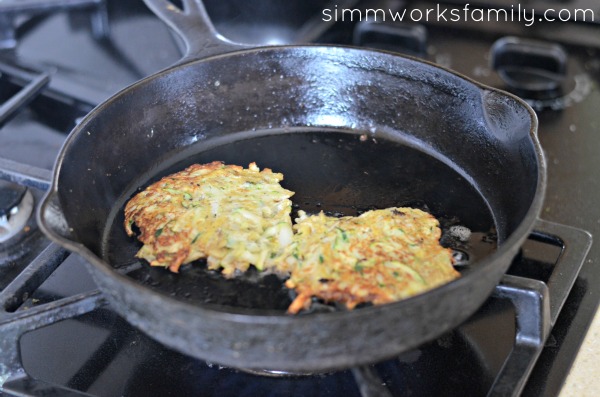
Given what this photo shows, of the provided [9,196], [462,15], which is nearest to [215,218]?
[9,196]

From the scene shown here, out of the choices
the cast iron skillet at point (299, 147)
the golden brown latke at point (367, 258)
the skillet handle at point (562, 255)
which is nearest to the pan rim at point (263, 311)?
the cast iron skillet at point (299, 147)

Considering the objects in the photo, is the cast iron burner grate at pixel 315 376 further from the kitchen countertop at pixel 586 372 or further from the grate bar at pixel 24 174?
the grate bar at pixel 24 174

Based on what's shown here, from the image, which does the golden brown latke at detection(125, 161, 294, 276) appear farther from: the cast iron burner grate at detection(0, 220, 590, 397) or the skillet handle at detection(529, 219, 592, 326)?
the skillet handle at detection(529, 219, 592, 326)

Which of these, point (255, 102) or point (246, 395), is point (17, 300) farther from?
point (255, 102)

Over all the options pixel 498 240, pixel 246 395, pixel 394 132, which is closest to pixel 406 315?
pixel 246 395

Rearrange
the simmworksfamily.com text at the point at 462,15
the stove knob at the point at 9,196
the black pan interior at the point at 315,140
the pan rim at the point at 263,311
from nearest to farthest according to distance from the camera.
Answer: the pan rim at the point at 263,311 → the black pan interior at the point at 315,140 → the stove knob at the point at 9,196 → the simmworksfamily.com text at the point at 462,15

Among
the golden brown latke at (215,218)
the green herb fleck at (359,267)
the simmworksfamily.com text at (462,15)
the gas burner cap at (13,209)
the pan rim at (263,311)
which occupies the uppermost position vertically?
the simmworksfamily.com text at (462,15)

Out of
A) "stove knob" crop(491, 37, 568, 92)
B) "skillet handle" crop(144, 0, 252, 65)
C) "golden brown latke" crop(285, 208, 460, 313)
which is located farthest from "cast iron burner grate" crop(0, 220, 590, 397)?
"stove knob" crop(491, 37, 568, 92)
